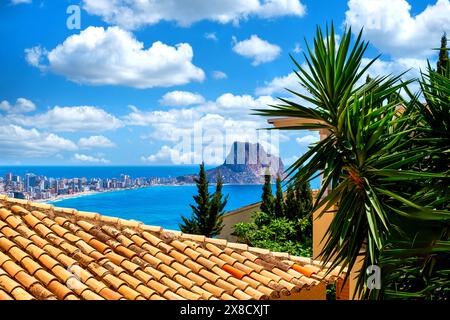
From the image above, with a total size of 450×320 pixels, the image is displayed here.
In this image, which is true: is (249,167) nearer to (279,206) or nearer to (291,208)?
(279,206)

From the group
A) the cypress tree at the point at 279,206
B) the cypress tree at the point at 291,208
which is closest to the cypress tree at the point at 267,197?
the cypress tree at the point at 279,206

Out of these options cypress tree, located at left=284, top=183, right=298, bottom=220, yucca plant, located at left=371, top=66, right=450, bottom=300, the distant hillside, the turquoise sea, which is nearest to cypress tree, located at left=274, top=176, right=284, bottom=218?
cypress tree, located at left=284, top=183, right=298, bottom=220

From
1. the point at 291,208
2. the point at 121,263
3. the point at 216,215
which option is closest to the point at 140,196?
the point at 216,215

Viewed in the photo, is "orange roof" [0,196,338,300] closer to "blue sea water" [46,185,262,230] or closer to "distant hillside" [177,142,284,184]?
"distant hillside" [177,142,284,184]
